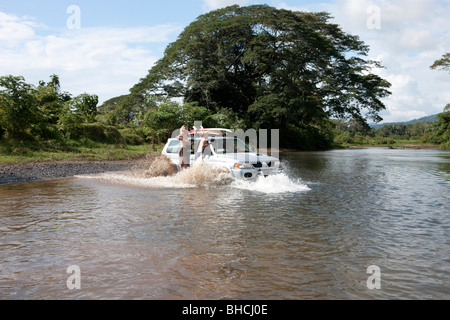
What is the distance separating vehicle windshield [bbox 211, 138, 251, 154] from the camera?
40.3 ft

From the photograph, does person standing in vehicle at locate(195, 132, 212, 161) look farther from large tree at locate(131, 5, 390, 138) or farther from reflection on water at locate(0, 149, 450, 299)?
large tree at locate(131, 5, 390, 138)

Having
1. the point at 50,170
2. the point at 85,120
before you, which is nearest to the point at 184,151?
the point at 50,170

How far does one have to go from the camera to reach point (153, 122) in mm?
26234

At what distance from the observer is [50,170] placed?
608 inches

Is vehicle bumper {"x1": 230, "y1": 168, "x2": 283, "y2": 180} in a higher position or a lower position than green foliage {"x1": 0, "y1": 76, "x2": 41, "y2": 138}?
lower

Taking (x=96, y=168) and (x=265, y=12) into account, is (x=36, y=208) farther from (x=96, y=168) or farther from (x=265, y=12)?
(x=265, y=12)

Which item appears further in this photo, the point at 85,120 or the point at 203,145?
the point at 85,120

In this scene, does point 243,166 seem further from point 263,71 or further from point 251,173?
point 263,71

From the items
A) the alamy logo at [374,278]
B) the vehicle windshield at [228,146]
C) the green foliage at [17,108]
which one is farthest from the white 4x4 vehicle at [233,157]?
the green foliage at [17,108]

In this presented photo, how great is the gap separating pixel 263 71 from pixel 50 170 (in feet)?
88.1

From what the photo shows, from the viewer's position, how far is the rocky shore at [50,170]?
13477 mm

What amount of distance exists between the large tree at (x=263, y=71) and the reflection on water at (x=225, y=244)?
26976 millimetres

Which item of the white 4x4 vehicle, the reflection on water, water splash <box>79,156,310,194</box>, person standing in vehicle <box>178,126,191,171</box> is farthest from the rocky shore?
person standing in vehicle <box>178,126,191,171</box>

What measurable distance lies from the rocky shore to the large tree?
19.5 meters
